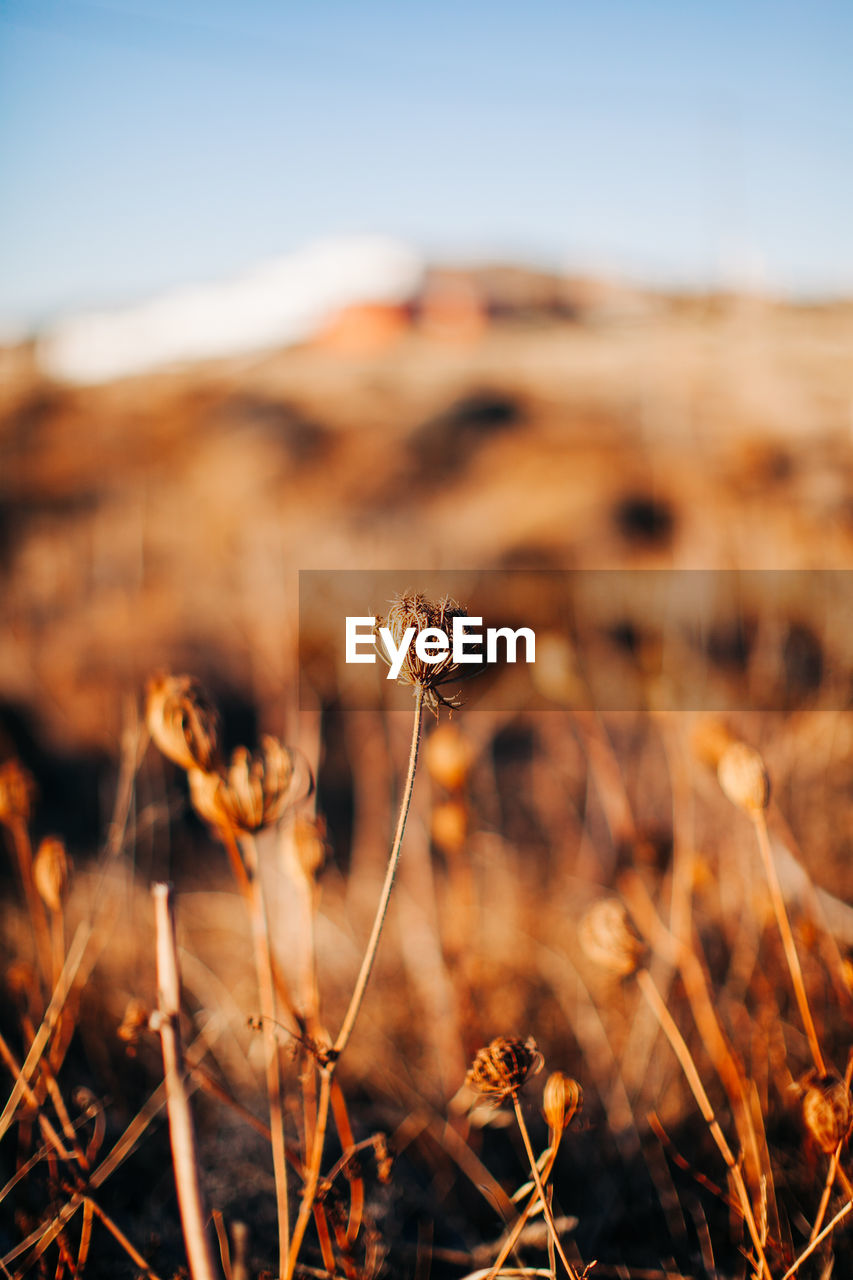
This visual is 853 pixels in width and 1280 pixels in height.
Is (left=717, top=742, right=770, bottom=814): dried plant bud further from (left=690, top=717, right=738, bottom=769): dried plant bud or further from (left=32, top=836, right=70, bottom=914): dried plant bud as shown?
(left=32, top=836, right=70, bottom=914): dried plant bud

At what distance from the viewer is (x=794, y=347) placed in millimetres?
2467

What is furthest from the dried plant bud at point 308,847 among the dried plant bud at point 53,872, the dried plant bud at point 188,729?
the dried plant bud at point 53,872

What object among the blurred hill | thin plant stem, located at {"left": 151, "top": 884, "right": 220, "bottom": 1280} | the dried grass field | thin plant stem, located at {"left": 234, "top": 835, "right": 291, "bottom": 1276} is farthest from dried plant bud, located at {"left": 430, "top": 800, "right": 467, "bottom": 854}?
the blurred hill

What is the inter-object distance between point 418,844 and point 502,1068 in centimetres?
99

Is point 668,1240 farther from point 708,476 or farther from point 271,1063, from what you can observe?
point 708,476

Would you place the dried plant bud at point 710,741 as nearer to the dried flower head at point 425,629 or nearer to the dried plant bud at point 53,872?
the dried flower head at point 425,629

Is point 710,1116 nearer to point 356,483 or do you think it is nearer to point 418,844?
point 418,844

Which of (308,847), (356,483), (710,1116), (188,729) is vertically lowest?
(710,1116)

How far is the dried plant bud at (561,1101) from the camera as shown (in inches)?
21.7

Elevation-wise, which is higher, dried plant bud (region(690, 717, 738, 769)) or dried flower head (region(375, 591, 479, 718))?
dried flower head (region(375, 591, 479, 718))

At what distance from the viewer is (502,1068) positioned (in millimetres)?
550

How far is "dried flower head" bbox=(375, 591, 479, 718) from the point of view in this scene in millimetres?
484

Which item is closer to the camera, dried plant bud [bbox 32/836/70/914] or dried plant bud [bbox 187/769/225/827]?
dried plant bud [bbox 187/769/225/827]

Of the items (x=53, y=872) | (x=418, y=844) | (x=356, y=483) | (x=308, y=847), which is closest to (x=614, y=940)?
(x=308, y=847)
